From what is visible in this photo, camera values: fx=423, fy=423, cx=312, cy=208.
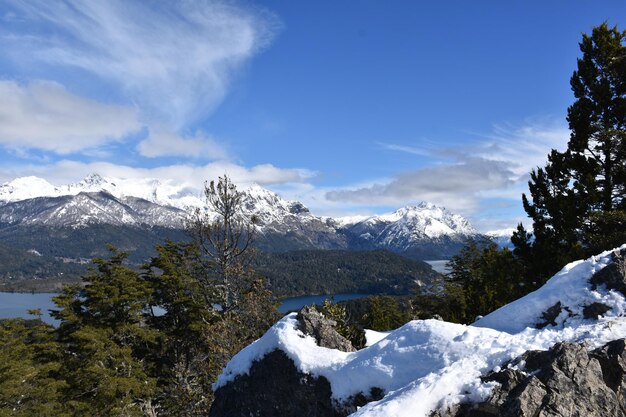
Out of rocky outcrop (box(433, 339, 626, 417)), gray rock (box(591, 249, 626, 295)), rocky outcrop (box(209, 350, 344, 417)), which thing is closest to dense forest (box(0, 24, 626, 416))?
rocky outcrop (box(209, 350, 344, 417))

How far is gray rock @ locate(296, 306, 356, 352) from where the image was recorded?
15.9 metres

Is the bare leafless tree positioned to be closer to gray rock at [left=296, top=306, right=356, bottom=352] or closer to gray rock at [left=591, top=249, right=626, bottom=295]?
gray rock at [left=296, top=306, right=356, bottom=352]

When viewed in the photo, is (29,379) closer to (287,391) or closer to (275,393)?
(275,393)

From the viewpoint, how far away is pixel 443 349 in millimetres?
11883

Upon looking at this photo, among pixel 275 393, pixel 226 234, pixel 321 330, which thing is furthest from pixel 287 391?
pixel 226 234

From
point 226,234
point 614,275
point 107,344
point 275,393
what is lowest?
point 275,393

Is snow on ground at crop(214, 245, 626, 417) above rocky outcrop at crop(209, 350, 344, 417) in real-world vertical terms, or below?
above

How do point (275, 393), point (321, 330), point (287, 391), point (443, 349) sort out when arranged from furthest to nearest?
point (321, 330) → point (275, 393) → point (287, 391) → point (443, 349)

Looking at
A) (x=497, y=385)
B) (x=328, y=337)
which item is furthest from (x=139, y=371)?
(x=497, y=385)

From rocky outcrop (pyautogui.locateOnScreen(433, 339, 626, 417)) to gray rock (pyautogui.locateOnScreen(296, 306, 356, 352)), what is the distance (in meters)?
6.89

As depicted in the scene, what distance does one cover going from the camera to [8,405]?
2967 cm

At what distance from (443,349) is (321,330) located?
5518mm

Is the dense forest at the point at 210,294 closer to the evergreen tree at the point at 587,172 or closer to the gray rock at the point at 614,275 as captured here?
the evergreen tree at the point at 587,172

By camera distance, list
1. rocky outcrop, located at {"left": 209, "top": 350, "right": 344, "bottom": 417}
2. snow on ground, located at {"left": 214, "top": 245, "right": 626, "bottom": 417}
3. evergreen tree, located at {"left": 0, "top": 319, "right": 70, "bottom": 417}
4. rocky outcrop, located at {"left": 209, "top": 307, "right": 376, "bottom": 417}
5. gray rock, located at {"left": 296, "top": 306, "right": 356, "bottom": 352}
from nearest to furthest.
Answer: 1. snow on ground, located at {"left": 214, "top": 245, "right": 626, "bottom": 417}
2. rocky outcrop, located at {"left": 209, "top": 307, "right": 376, "bottom": 417}
3. rocky outcrop, located at {"left": 209, "top": 350, "right": 344, "bottom": 417}
4. gray rock, located at {"left": 296, "top": 306, "right": 356, "bottom": 352}
5. evergreen tree, located at {"left": 0, "top": 319, "right": 70, "bottom": 417}
